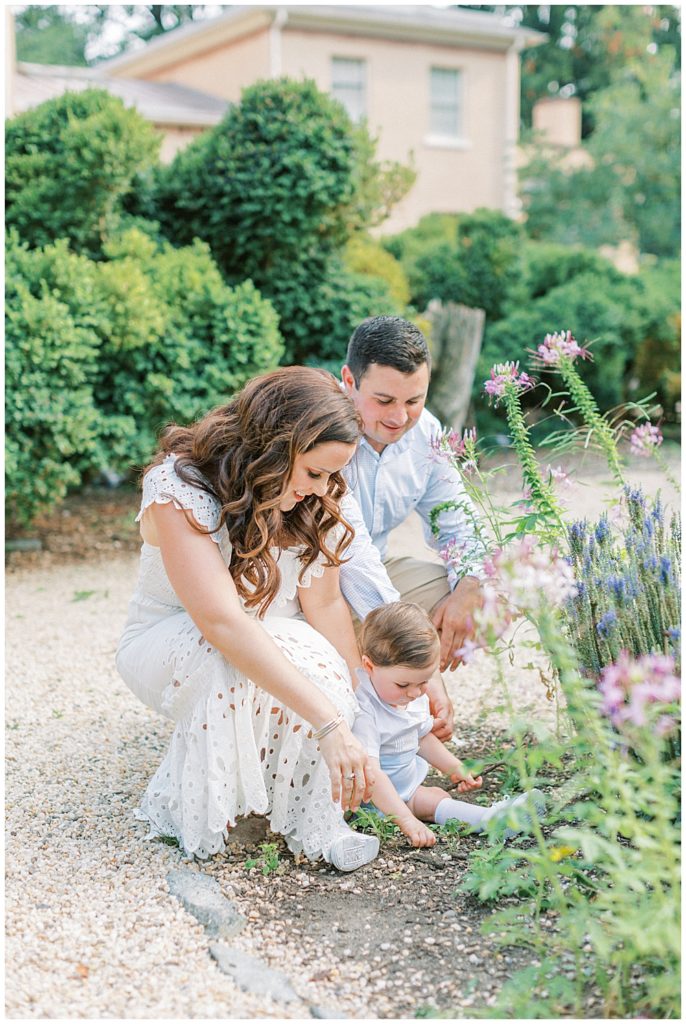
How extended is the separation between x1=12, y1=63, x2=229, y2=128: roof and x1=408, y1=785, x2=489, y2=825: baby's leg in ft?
37.3

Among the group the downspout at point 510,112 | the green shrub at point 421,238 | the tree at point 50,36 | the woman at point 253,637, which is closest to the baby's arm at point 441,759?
the woman at point 253,637

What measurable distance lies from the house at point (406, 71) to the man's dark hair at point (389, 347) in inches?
508

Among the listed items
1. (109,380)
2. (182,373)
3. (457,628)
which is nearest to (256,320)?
(182,373)

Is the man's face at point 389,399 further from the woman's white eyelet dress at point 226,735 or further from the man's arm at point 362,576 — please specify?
the woman's white eyelet dress at point 226,735

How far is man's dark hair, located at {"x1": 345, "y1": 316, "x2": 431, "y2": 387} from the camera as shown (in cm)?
308

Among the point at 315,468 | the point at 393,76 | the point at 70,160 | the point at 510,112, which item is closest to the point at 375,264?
the point at 70,160

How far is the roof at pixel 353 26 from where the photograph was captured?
14984mm

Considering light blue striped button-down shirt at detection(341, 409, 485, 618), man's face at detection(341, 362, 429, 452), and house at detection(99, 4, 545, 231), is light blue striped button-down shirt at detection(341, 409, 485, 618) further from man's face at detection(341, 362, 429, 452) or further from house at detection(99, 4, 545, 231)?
house at detection(99, 4, 545, 231)

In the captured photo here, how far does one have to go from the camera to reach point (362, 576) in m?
3.06

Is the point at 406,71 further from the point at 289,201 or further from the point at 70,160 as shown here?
the point at 70,160

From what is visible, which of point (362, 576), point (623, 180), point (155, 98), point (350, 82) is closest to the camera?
point (362, 576)

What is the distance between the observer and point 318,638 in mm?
2826

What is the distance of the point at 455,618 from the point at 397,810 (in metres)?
0.67

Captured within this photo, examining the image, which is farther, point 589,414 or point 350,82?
point 350,82
